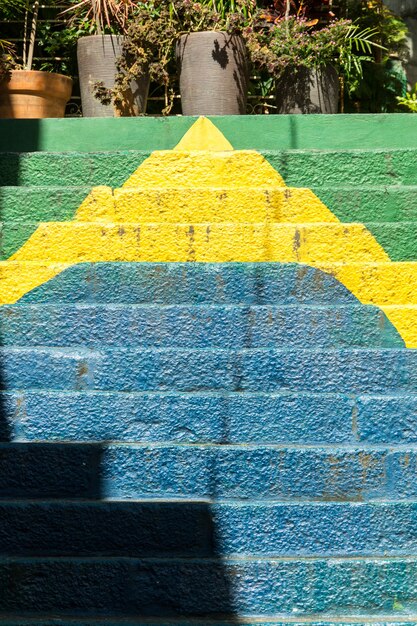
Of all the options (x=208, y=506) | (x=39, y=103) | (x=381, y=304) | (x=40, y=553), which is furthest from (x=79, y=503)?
(x=39, y=103)

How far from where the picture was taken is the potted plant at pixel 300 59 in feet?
20.0

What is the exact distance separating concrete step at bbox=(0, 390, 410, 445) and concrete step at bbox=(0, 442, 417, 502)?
13 cm

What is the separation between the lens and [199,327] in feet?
12.6

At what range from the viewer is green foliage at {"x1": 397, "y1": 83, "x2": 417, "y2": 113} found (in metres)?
6.89

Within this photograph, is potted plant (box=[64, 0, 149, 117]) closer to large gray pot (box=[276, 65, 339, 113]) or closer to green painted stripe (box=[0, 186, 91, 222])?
large gray pot (box=[276, 65, 339, 113])

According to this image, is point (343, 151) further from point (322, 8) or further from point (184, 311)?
point (322, 8)

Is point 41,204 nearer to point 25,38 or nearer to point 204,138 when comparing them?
point 204,138

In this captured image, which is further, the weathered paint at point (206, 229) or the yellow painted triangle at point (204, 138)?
the yellow painted triangle at point (204, 138)

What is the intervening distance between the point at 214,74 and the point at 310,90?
0.63m

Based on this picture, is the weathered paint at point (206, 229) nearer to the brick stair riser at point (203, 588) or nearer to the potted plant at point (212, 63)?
the potted plant at point (212, 63)

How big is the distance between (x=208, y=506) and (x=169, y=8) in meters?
4.09

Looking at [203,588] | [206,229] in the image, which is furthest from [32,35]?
[203,588]

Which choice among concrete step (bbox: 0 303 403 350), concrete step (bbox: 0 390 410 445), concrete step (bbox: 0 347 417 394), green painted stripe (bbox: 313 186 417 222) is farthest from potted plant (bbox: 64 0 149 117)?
concrete step (bbox: 0 390 410 445)

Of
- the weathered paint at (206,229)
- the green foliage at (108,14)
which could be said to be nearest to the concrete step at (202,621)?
the weathered paint at (206,229)
